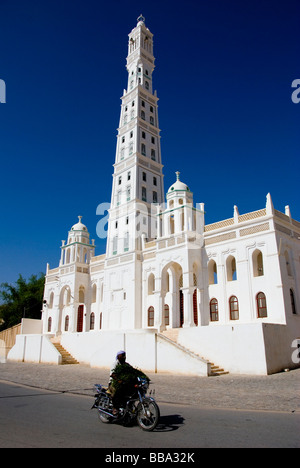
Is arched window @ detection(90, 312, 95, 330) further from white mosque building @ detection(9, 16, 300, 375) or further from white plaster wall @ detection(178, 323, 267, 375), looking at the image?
white plaster wall @ detection(178, 323, 267, 375)

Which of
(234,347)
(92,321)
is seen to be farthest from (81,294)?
(234,347)

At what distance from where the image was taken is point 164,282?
80.6 feet

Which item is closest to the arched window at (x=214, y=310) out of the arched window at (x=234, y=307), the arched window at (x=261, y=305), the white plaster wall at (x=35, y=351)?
the arched window at (x=234, y=307)

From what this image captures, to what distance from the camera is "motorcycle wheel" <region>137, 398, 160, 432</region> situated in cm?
586

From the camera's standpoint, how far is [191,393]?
34.0 ft

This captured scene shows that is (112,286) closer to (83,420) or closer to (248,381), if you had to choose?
(248,381)

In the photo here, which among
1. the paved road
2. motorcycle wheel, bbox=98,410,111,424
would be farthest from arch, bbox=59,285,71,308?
motorcycle wheel, bbox=98,410,111,424

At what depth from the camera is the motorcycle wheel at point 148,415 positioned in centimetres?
586

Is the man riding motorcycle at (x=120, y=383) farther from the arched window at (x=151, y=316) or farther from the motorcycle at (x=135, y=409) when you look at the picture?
the arched window at (x=151, y=316)

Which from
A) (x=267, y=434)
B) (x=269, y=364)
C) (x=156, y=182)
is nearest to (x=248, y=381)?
(x=269, y=364)

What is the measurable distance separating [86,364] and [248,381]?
12.5m

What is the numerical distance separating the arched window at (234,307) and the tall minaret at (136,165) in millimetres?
9540

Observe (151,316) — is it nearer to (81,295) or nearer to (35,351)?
(35,351)

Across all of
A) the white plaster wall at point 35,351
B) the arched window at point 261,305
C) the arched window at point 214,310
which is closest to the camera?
the arched window at point 261,305
